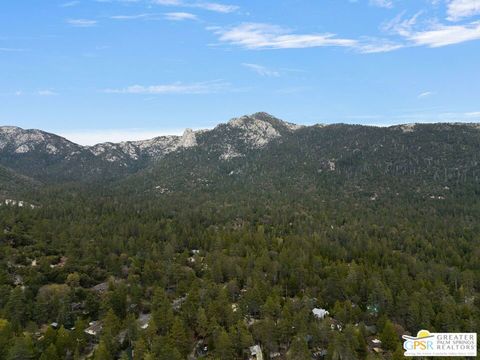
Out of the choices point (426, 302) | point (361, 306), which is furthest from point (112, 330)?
point (426, 302)

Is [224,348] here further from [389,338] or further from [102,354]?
[389,338]

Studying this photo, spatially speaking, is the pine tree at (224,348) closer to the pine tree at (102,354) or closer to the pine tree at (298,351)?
the pine tree at (298,351)

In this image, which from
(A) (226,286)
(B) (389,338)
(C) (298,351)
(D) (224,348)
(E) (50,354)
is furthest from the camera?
(A) (226,286)

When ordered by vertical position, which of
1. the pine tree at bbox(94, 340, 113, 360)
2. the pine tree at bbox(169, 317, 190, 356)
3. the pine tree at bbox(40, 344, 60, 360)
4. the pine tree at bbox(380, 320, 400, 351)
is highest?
the pine tree at bbox(40, 344, 60, 360)

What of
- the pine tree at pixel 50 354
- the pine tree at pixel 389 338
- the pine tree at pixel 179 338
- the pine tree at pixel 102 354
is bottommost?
the pine tree at pixel 389 338

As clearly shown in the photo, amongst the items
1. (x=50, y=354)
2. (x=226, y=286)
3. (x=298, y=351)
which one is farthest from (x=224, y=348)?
(x=226, y=286)

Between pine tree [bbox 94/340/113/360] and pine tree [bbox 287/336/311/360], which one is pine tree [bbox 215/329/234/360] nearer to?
pine tree [bbox 287/336/311/360]

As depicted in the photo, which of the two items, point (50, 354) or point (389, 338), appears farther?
point (389, 338)

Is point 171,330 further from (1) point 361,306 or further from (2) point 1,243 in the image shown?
(2) point 1,243

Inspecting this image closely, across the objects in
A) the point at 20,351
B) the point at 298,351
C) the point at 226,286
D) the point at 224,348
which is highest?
the point at 20,351

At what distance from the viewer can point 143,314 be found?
9288 centimetres

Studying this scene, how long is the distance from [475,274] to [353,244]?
1651 inches

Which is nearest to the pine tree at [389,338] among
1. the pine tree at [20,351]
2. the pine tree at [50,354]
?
the pine tree at [50,354]

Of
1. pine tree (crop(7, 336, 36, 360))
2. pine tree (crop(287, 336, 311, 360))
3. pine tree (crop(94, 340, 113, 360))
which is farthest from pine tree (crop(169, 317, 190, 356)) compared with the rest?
pine tree (crop(7, 336, 36, 360))
